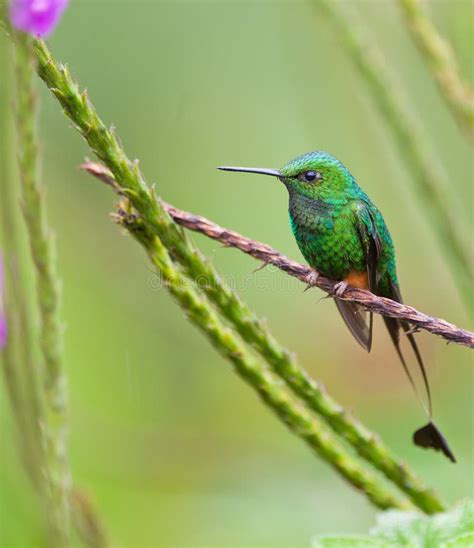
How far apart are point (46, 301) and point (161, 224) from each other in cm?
19

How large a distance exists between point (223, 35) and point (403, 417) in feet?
5.05

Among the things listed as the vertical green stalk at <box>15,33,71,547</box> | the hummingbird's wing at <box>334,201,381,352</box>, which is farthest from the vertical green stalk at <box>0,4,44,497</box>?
the hummingbird's wing at <box>334,201,381,352</box>

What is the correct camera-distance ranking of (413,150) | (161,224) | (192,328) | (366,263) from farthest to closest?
(192,328) < (413,150) < (366,263) < (161,224)

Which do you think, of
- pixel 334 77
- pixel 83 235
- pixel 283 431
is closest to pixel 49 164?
pixel 83 235

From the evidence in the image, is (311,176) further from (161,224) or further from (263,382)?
(263,382)

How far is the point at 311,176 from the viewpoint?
39.1 inches

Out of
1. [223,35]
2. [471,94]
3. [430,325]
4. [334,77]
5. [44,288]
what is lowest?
[430,325]

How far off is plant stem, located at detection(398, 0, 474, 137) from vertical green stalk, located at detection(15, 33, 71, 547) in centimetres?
84

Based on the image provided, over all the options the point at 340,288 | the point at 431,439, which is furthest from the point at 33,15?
the point at 431,439

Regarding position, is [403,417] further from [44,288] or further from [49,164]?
[44,288]

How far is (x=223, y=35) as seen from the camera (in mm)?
2883

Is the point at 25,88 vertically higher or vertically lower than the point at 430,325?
higher

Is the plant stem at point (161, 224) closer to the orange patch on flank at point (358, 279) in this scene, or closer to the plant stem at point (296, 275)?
the plant stem at point (296, 275)

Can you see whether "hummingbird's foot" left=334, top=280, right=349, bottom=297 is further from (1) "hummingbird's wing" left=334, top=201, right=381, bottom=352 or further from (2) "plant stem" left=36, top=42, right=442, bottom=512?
(2) "plant stem" left=36, top=42, right=442, bottom=512
